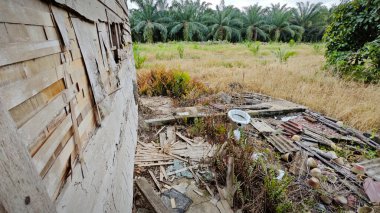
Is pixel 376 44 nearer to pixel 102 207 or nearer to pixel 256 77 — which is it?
pixel 256 77

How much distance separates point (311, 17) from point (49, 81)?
3502 centimetres

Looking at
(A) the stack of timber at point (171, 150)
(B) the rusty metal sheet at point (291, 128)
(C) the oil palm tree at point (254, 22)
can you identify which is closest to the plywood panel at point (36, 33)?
(A) the stack of timber at point (171, 150)

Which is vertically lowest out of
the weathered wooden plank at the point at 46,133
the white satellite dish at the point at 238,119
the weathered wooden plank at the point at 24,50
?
the white satellite dish at the point at 238,119

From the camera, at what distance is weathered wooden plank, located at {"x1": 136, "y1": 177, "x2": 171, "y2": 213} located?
8.01 ft

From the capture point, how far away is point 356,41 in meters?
7.19

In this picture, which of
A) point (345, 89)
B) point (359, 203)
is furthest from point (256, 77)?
point (359, 203)

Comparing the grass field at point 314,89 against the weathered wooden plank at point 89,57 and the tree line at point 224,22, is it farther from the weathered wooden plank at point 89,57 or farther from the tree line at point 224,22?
the tree line at point 224,22

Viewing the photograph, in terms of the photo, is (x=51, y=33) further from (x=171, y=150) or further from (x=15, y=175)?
(x=171, y=150)

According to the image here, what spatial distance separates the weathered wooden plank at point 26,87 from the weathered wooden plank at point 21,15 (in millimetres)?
197

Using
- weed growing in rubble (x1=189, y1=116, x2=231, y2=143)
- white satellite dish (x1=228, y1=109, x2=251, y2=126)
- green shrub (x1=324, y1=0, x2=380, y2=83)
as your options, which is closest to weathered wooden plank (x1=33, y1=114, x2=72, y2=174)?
white satellite dish (x1=228, y1=109, x2=251, y2=126)

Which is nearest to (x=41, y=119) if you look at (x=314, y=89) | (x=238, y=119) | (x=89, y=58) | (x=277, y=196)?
(x=89, y=58)

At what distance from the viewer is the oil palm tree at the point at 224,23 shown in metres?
26.7

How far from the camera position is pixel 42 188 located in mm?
639

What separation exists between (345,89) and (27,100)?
26.3 feet
